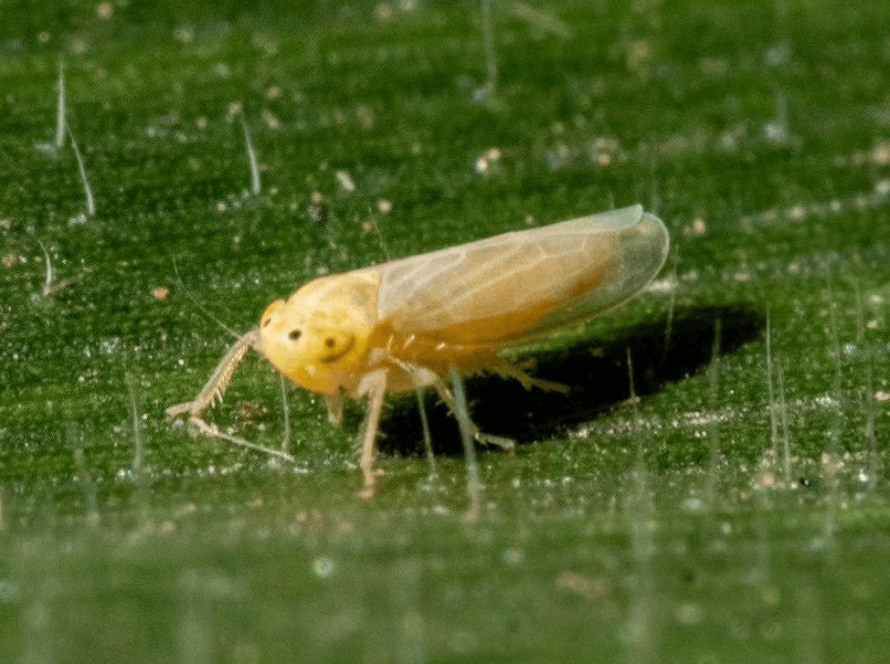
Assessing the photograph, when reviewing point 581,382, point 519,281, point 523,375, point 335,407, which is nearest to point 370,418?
point 335,407

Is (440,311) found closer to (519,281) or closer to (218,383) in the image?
(519,281)

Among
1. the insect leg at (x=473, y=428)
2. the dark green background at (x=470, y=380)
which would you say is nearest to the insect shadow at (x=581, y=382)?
the dark green background at (x=470, y=380)

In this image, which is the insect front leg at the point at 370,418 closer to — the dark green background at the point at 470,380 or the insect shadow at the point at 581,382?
the dark green background at the point at 470,380

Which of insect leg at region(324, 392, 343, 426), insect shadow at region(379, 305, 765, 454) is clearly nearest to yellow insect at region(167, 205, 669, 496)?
insect leg at region(324, 392, 343, 426)

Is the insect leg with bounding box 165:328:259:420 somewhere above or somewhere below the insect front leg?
above

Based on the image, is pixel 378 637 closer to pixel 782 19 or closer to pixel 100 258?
pixel 100 258

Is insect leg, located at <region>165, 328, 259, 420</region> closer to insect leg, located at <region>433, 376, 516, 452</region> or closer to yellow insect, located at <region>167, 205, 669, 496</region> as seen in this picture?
yellow insect, located at <region>167, 205, 669, 496</region>
